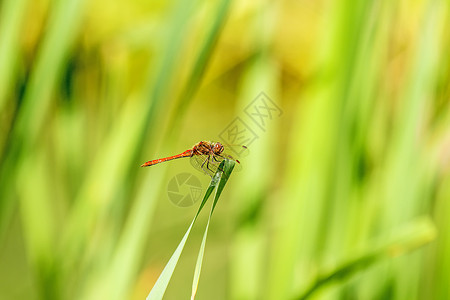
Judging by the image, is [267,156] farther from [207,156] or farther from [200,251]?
[200,251]

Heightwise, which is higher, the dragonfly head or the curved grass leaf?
the dragonfly head

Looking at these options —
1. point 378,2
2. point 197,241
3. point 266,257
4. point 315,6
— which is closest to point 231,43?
point 315,6

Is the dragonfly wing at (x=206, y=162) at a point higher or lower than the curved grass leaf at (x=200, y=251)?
higher

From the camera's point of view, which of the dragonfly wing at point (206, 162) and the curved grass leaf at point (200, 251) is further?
the dragonfly wing at point (206, 162)

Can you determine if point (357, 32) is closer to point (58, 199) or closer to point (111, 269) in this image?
point (111, 269)

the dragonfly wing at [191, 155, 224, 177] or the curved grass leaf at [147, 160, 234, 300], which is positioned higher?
the dragonfly wing at [191, 155, 224, 177]

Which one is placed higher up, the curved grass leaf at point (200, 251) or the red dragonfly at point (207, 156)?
the red dragonfly at point (207, 156)

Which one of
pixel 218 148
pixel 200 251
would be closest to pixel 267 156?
pixel 218 148

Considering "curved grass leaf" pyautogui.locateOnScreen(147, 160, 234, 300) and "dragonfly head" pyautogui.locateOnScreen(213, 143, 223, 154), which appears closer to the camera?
"curved grass leaf" pyautogui.locateOnScreen(147, 160, 234, 300)
